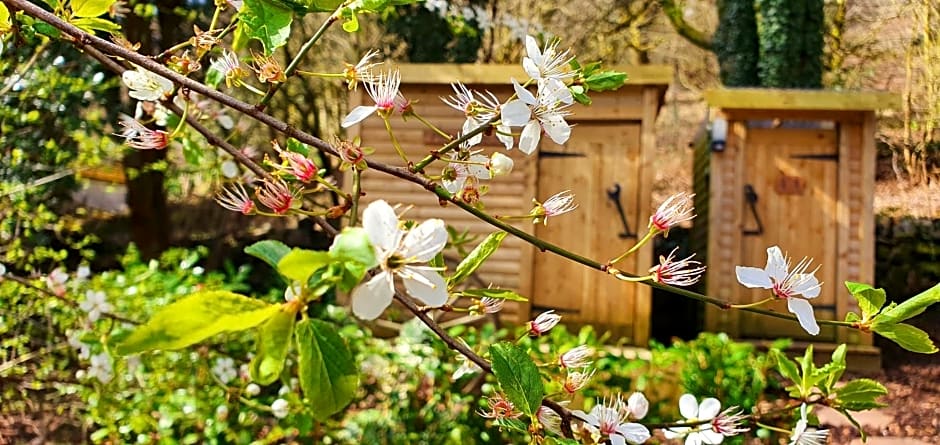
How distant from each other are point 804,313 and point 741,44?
5850 millimetres

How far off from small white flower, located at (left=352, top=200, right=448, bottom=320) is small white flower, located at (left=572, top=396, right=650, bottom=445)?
0.31m

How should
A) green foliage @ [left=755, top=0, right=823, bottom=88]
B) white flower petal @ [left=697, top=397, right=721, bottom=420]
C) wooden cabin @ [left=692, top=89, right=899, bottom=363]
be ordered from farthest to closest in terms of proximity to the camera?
1. green foliage @ [left=755, top=0, right=823, bottom=88]
2. wooden cabin @ [left=692, top=89, right=899, bottom=363]
3. white flower petal @ [left=697, top=397, right=721, bottom=420]

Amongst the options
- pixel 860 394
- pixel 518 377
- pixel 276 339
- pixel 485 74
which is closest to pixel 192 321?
pixel 276 339

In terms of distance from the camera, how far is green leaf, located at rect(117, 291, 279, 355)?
363 mm

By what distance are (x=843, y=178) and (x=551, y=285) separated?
6.68 ft

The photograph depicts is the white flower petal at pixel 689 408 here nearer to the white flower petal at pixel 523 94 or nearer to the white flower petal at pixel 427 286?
the white flower petal at pixel 523 94

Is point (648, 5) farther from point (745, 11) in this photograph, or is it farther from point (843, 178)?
point (843, 178)

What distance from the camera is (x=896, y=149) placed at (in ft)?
21.2

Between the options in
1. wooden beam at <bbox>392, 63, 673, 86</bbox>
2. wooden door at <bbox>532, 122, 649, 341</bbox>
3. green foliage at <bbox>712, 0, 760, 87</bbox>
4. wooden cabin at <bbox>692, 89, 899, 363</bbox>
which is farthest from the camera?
green foliage at <bbox>712, 0, 760, 87</bbox>

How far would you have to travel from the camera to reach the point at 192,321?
0.37 metres

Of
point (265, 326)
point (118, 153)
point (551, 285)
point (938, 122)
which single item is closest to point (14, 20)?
point (265, 326)

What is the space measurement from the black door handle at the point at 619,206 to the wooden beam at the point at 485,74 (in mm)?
657

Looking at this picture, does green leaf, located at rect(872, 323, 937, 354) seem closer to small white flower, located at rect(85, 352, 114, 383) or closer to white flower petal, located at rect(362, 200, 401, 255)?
white flower petal, located at rect(362, 200, 401, 255)

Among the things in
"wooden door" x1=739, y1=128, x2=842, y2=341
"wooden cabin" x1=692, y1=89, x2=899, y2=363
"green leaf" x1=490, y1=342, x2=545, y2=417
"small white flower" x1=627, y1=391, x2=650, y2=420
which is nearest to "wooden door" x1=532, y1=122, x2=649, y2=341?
"wooden cabin" x1=692, y1=89, x2=899, y2=363
